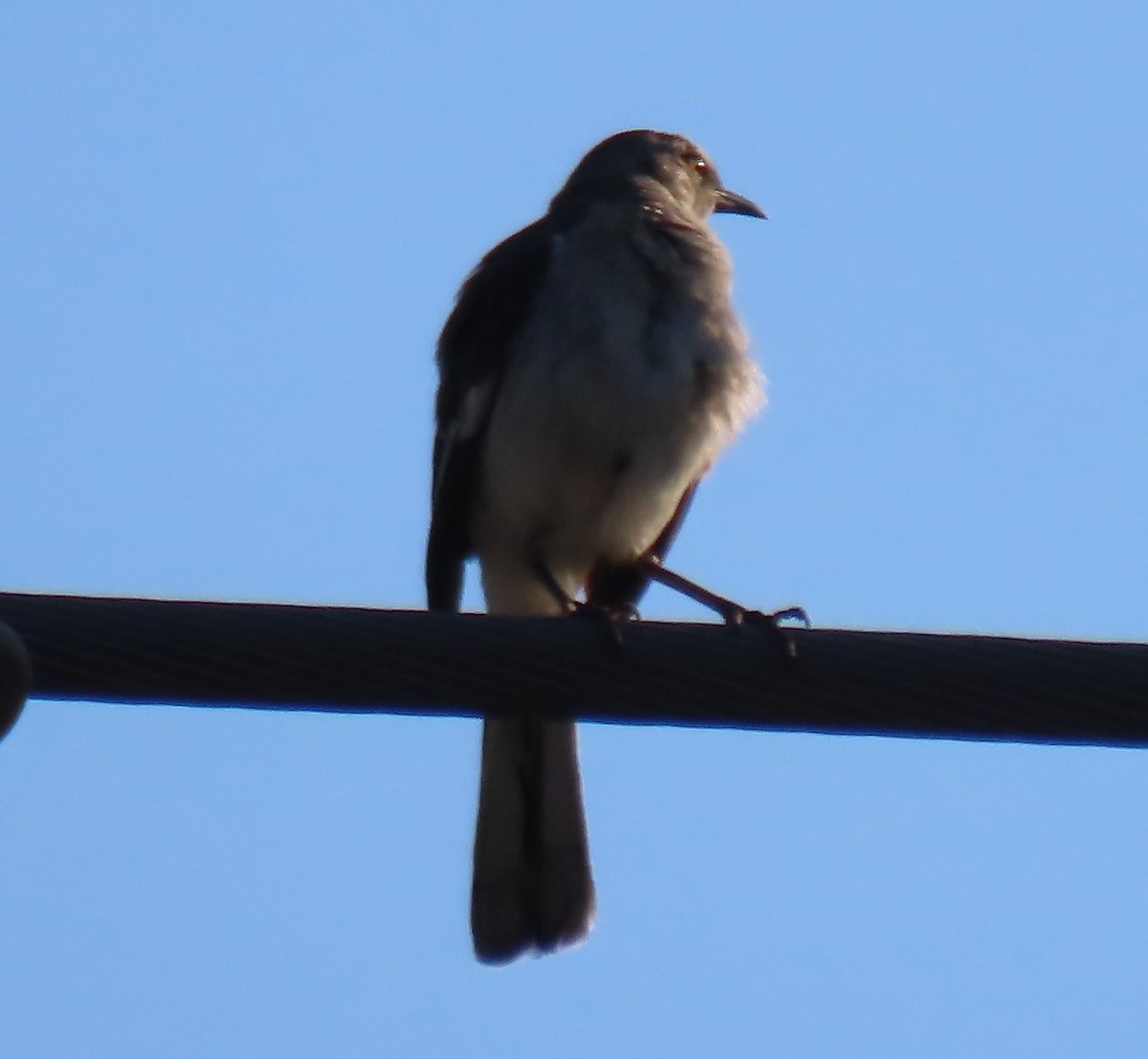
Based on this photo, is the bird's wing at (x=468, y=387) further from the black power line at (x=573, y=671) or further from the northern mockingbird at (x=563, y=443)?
the black power line at (x=573, y=671)

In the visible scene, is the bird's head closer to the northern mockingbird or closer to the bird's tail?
the northern mockingbird

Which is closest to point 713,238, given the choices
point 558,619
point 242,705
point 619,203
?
point 619,203

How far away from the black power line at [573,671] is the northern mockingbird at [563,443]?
1.91 meters

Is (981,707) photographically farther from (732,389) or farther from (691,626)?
(732,389)

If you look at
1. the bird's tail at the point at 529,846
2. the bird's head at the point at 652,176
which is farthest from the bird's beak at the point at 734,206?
the bird's tail at the point at 529,846

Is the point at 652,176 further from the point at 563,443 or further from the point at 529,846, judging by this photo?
the point at 529,846

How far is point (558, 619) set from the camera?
362 centimetres

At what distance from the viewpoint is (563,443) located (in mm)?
5707

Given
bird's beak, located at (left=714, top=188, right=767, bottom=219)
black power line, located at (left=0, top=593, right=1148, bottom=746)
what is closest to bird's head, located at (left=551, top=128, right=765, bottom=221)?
bird's beak, located at (left=714, top=188, right=767, bottom=219)

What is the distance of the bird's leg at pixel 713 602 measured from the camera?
516 centimetres

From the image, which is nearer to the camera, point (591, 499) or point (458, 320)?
point (591, 499)

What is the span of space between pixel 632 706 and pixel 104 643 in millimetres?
872

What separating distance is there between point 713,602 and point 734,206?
2474mm

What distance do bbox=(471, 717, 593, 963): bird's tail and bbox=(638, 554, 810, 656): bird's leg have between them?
532mm
